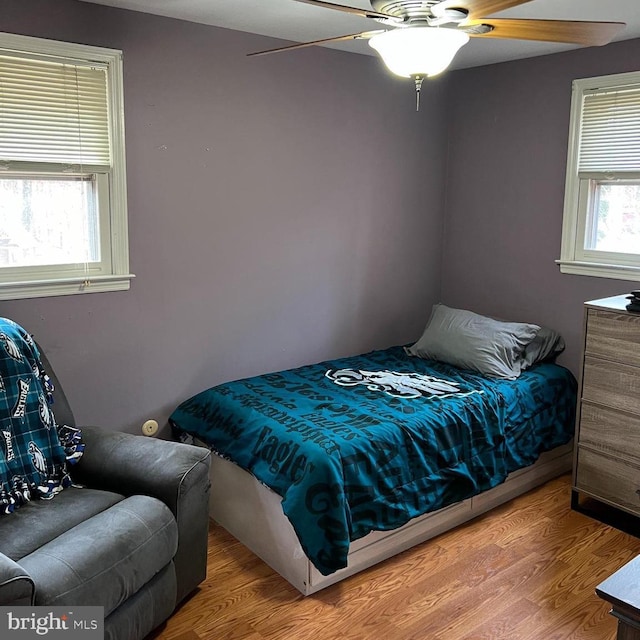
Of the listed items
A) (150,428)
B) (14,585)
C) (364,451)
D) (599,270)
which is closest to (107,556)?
(14,585)

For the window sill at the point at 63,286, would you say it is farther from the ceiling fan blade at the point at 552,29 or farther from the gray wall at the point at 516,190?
the gray wall at the point at 516,190

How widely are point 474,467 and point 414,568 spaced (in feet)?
1.79

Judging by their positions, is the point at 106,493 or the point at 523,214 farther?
the point at 523,214

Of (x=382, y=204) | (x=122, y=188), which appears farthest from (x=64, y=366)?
(x=382, y=204)

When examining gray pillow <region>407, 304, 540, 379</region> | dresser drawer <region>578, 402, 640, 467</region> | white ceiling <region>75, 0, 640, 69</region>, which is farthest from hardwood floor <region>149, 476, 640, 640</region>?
white ceiling <region>75, 0, 640, 69</region>

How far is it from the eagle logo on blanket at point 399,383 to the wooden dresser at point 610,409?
57cm

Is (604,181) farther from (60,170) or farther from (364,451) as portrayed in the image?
(60,170)

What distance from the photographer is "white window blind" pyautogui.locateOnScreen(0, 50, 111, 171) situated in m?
2.65

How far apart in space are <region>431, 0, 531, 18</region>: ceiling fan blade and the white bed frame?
185 cm

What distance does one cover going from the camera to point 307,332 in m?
3.75

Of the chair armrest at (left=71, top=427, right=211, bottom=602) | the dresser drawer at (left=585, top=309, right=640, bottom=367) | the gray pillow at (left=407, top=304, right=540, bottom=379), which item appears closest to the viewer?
the chair armrest at (left=71, top=427, right=211, bottom=602)

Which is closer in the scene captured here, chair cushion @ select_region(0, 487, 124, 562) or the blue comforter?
chair cushion @ select_region(0, 487, 124, 562)

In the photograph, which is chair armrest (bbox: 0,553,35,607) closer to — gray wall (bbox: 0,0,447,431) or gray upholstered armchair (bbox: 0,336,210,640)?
gray upholstered armchair (bbox: 0,336,210,640)

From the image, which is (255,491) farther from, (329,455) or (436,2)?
(436,2)
